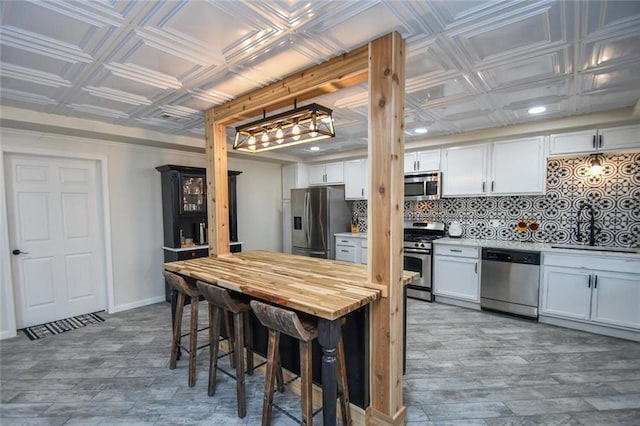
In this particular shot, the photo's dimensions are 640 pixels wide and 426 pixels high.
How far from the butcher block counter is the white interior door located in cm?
203

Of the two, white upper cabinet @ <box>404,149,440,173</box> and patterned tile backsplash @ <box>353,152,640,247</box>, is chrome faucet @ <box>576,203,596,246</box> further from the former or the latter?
white upper cabinet @ <box>404,149,440,173</box>

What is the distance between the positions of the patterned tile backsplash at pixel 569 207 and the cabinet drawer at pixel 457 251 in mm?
599

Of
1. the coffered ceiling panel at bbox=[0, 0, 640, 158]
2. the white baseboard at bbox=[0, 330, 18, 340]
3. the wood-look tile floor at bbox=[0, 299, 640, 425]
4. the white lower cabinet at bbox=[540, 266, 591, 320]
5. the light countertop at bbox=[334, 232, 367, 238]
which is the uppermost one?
the coffered ceiling panel at bbox=[0, 0, 640, 158]

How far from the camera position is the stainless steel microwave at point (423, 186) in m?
4.50

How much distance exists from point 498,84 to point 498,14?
108cm

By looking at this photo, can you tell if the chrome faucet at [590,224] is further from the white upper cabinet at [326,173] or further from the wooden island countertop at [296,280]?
the white upper cabinet at [326,173]

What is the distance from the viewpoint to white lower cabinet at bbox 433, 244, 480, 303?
4016 mm

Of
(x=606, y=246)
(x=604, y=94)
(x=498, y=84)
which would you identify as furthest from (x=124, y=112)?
(x=606, y=246)

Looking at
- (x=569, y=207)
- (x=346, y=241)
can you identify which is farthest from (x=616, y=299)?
(x=346, y=241)

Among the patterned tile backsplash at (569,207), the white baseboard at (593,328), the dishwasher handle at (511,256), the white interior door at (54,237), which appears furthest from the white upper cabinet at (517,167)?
the white interior door at (54,237)

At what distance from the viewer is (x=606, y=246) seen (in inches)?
142

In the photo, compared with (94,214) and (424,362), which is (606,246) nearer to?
(424,362)

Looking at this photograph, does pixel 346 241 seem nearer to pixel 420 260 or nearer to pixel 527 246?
pixel 420 260

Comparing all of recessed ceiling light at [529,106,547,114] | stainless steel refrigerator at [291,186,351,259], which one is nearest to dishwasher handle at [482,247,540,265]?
recessed ceiling light at [529,106,547,114]
